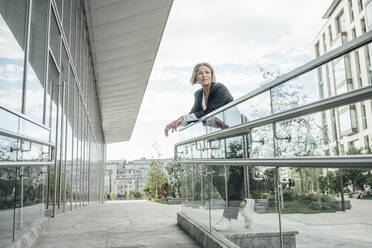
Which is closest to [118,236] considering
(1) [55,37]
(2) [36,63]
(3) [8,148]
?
(3) [8,148]

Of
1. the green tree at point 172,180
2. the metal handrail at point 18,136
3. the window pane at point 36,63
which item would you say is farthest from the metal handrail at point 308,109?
the green tree at point 172,180

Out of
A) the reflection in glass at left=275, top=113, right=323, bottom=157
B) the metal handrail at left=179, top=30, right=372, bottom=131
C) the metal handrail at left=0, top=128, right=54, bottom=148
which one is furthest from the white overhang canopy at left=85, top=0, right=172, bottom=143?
the reflection in glass at left=275, top=113, right=323, bottom=157

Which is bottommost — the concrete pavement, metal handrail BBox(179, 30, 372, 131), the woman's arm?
the concrete pavement

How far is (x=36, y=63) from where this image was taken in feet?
13.8

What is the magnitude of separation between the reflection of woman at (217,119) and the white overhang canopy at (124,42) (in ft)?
19.0

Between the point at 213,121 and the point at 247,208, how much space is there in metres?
1.10

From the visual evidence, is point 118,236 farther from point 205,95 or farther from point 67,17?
point 67,17

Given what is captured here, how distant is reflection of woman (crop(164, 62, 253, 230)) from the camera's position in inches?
110

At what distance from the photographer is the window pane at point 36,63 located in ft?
12.8

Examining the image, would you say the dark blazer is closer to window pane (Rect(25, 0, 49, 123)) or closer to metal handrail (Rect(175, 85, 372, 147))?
metal handrail (Rect(175, 85, 372, 147))

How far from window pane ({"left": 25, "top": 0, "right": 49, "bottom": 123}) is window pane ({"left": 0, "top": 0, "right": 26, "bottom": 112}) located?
1.21 ft

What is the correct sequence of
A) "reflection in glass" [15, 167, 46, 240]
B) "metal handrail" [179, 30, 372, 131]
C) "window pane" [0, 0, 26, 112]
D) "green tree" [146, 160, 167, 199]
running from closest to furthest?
"metal handrail" [179, 30, 372, 131] < "window pane" [0, 0, 26, 112] < "reflection in glass" [15, 167, 46, 240] < "green tree" [146, 160, 167, 199]

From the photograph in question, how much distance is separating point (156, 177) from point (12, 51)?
2276 centimetres

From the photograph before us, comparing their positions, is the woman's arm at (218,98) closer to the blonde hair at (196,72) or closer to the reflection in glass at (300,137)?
the blonde hair at (196,72)
